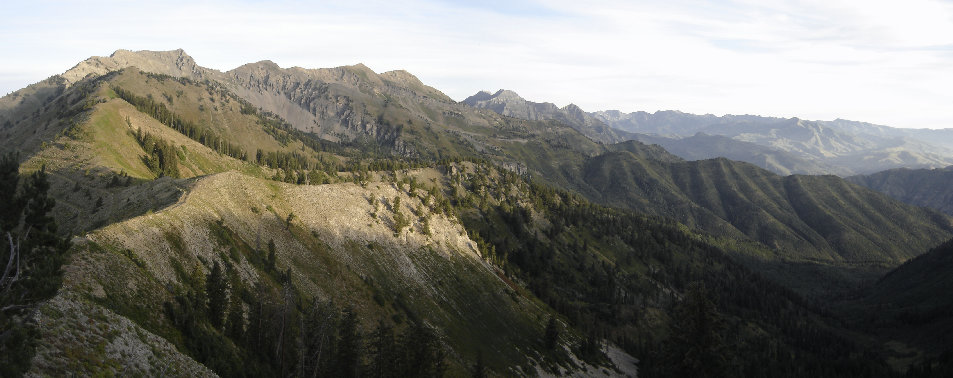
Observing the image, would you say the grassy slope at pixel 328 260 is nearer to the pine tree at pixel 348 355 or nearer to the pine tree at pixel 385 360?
the pine tree at pixel 348 355

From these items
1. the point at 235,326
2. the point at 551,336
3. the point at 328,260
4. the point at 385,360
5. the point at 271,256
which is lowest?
the point at 551,336

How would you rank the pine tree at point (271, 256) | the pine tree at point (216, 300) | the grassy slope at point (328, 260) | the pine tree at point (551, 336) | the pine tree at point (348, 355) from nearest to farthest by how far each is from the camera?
the grassy slope at point (328, 260) → the pine tree at point (216, 300) → the pine tree at point (348, 355) → the pine tree at point (271, 256) → the pine tree at point (551, 336)

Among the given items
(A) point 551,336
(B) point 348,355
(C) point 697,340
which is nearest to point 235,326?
(B) point 348,355

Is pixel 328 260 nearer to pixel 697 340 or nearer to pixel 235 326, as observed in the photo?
pixel 235 326

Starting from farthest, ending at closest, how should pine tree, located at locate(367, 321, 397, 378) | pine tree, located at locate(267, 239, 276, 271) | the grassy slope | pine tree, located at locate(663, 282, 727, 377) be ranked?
1. pine tree, located at locate(267, 239, 276, 271)
2. pine tree, located at locate(367, 321, 397, 378)
3. the grassy slope
4. pine tree, located at locate(663, 282, 727, 377)

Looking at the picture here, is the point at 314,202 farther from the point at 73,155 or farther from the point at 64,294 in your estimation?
the point at 73,155

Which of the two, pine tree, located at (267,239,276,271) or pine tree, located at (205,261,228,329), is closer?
pine tree, located at (205,261,228,329)

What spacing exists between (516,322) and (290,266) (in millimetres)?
75971

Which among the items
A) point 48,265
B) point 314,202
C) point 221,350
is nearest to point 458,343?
point 314,202

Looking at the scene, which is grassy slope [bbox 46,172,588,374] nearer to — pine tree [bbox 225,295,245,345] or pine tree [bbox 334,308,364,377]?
pine tree [bbox 225,295,245,345]

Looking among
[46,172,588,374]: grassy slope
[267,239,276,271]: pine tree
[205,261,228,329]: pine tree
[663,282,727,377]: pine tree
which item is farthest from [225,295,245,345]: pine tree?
[663,282,727,377]: pine tree

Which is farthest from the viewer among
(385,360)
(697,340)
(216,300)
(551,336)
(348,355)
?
(551,336)

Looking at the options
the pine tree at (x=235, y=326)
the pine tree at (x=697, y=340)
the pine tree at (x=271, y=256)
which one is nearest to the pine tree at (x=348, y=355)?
the pine tree at (x=235, y=326)

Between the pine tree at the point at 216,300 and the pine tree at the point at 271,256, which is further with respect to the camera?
the pine tree at the point at 271,256
